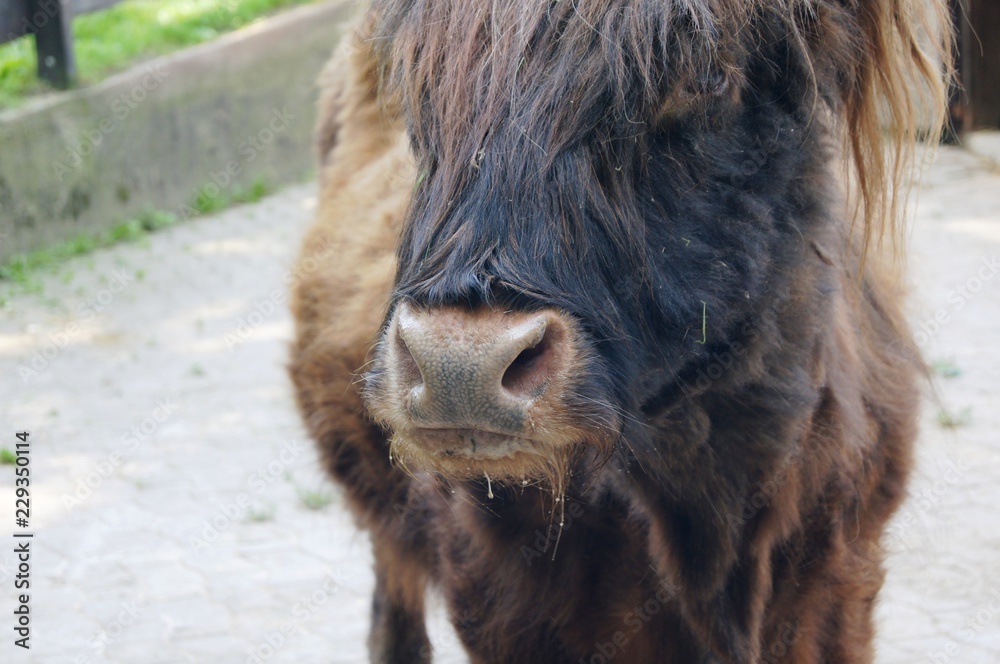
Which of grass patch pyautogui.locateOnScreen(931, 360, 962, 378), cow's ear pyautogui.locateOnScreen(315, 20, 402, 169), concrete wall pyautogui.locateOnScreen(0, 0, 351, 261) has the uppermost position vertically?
cow's ear pyautogui.locateOnScreen(315, 20, 402, 169)

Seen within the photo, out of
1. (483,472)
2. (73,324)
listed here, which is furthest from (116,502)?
(483,472)

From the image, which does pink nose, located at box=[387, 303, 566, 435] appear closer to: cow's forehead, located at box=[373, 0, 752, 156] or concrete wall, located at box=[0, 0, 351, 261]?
cow's forehead, located at box=[373, 0, 752, 156]

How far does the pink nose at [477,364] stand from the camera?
202cm

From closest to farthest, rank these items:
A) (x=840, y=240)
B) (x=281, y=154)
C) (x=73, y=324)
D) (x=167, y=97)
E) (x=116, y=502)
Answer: (x=840, y=240) → (x=116, y=502) → (x=73, y=324) → (x=167, y=97) → (x=281, y=154)

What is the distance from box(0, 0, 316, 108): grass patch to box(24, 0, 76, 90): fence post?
117mm

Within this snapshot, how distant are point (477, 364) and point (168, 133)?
795cm

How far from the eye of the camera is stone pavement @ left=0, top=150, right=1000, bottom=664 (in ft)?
14.6

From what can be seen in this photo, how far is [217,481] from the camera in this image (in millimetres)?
5691

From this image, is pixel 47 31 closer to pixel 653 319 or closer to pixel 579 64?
pixel 579 64

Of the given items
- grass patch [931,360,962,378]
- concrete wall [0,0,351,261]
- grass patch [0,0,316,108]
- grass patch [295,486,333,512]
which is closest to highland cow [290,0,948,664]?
grass patch [295,486,333,512]

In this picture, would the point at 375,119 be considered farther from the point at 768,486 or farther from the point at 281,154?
the point at 281,154

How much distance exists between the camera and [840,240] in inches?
108

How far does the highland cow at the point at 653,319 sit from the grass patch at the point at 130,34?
21.9ft

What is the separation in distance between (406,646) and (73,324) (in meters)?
4.11
